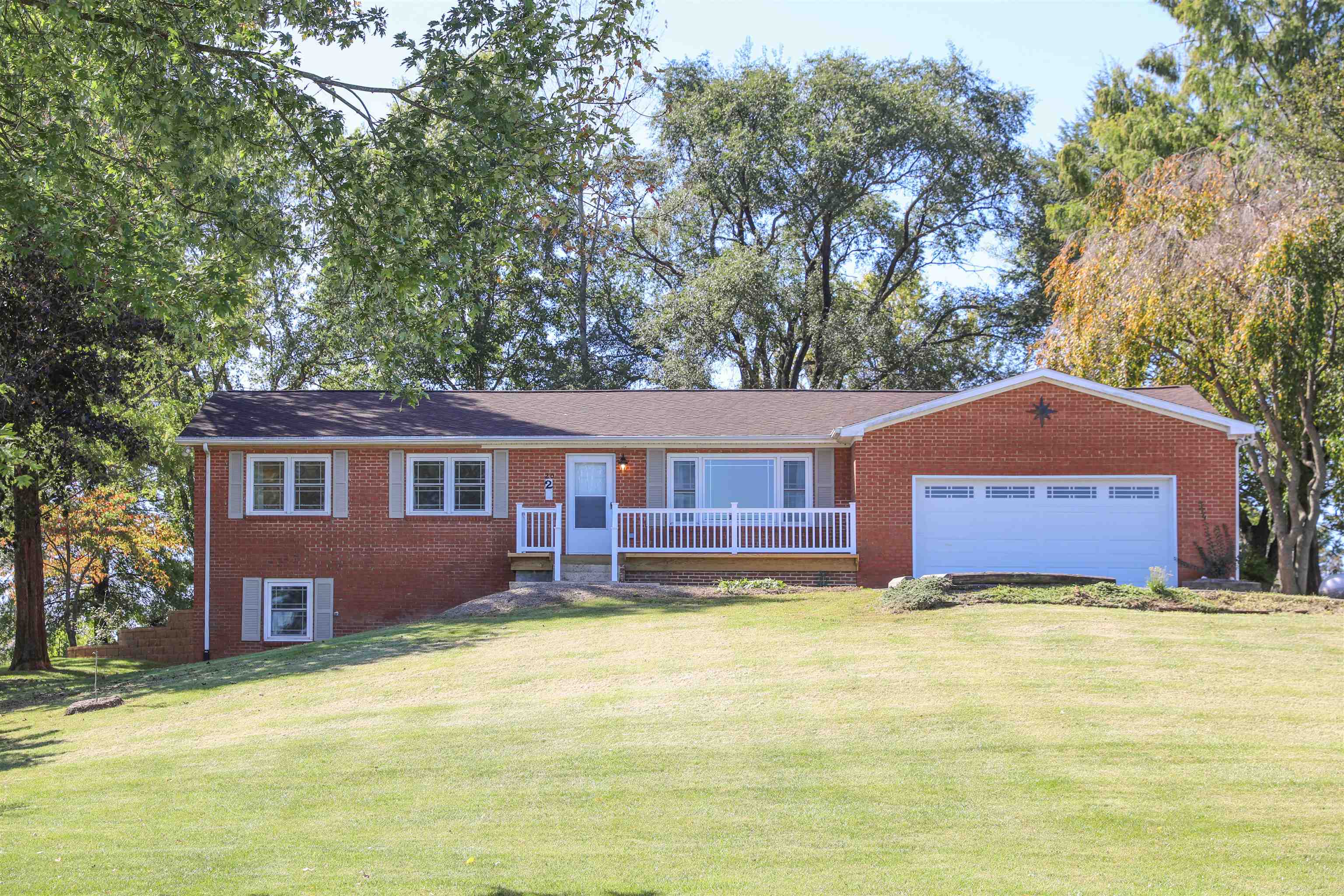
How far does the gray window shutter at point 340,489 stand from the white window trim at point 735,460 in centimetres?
612

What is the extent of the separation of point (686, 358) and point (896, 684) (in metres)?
23.7

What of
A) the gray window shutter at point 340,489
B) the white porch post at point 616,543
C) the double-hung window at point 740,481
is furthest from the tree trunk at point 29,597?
the double-hung window at point 740,481

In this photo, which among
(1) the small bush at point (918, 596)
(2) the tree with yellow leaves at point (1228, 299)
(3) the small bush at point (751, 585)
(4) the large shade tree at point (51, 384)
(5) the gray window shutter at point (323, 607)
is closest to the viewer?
(1) the small bush at point (918, 596)

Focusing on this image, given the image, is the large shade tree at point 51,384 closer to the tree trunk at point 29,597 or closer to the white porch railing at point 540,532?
the tree trunk at point 29,597

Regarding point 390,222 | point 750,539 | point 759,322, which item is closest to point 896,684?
point 390,222

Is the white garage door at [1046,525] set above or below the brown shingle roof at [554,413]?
below

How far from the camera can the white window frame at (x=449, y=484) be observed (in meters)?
23.1

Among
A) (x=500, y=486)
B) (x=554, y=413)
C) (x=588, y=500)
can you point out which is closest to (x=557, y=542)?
(x=588, y=500)

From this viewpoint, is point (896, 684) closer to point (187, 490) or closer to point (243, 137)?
point (243, 137)

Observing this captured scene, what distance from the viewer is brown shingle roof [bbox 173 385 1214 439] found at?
23031 mm

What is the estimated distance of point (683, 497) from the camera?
76.9 feet

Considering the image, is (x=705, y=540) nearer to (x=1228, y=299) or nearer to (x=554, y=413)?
(x=554, y=413)

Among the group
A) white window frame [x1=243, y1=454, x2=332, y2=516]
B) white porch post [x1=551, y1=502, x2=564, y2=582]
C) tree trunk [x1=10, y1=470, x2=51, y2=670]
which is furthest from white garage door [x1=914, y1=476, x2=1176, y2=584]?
tree trunk [x1=10, y1=470, x2=51, y2=670]

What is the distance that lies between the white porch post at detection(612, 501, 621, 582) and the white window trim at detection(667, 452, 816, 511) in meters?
1.36
